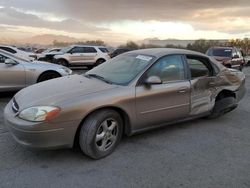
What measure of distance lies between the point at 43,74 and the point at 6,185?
5.19 meters

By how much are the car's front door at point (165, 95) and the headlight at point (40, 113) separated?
1.31 m

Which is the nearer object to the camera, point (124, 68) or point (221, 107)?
point (124, 68)

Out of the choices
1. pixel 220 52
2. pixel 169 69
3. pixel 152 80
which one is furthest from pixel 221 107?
pixel 220 52

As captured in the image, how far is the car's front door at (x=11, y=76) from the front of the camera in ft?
25.0

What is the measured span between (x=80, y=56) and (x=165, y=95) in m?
16.8

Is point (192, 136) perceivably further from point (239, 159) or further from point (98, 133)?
point (98, 133)

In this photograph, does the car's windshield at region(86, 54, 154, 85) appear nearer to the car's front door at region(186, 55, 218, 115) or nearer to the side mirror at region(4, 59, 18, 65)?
the car's front door at region(186, 55, 218, 115)

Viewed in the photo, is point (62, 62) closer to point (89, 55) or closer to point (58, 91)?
point (89, 55)

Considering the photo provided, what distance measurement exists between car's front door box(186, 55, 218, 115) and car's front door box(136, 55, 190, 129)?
18cm

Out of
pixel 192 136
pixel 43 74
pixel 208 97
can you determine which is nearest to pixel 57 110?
pixel 192 136

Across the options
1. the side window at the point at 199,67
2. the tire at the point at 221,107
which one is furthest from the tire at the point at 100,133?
the tire at the point at 221,107

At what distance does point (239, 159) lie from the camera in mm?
4254

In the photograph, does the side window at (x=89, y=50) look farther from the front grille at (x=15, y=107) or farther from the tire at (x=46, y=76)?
the front grille at (x=15, y=107)

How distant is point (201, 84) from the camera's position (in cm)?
548
